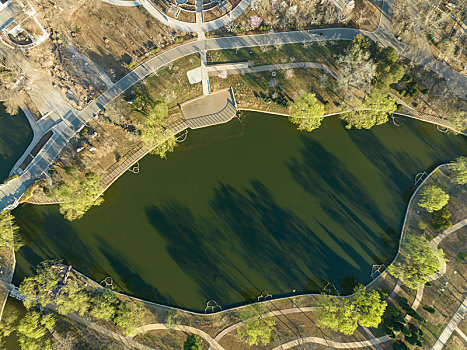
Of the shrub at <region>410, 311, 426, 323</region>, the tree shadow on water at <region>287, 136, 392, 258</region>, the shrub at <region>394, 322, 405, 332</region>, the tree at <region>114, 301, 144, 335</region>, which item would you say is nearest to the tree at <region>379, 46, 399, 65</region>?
the tree shadow on water at <region>287, 136, 392, 258</region>

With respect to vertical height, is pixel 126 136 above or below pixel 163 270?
A: above

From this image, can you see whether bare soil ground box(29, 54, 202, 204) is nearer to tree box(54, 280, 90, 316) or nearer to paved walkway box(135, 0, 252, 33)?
paved walkway box(135, 0, 252, 33)

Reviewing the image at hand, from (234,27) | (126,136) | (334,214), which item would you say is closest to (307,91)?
(234,27)

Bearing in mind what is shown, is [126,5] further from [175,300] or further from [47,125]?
[175,300]

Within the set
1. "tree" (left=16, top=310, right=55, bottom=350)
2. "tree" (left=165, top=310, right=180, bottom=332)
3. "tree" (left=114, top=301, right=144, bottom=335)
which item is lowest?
"tree" (left=165, top=310, right=180, bottom=332)

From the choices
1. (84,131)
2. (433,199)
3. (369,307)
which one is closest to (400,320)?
(369,307)

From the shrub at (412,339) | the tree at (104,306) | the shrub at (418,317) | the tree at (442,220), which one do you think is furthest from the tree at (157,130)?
the shrub at (412,339)
